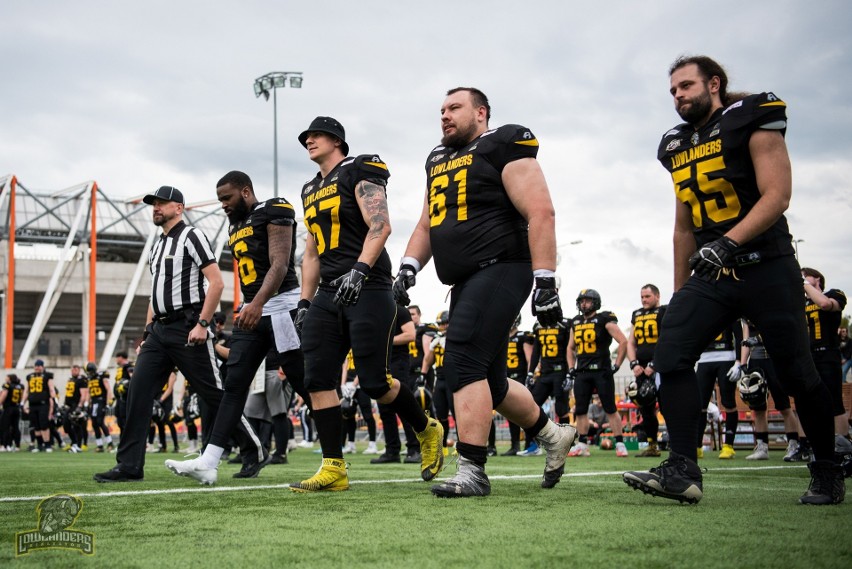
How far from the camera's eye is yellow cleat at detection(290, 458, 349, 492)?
17.2ft

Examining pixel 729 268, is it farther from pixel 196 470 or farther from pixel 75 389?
pixel 75 389

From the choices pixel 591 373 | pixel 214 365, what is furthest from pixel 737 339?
pixel 214 365

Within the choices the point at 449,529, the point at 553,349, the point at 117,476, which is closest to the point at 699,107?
the point at 449,529

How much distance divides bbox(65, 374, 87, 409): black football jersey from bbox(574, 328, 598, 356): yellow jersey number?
48.3ft

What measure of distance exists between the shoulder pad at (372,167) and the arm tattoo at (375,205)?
0.07 meters

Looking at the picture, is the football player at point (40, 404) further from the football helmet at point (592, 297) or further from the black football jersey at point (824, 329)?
the black football jersey at point (824, 329)

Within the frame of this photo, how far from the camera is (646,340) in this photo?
12.2m

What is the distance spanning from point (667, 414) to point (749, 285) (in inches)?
30.1

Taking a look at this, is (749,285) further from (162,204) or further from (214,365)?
(162,204)

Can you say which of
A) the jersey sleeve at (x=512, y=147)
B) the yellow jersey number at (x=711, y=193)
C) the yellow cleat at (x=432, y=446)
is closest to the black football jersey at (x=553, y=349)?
the yellow cleat at (x=432, y=446)

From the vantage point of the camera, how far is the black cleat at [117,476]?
6594 millimetres

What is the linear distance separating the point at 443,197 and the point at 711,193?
60.4 inches

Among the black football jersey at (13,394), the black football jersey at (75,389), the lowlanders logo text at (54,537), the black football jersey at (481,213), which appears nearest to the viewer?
the lowlanders logo text at (54,537)

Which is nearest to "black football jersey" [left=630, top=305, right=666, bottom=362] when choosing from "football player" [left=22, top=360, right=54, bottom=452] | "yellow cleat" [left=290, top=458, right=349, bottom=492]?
"yellow cleat" [left=290, top=458, right=349, bottom=492]
